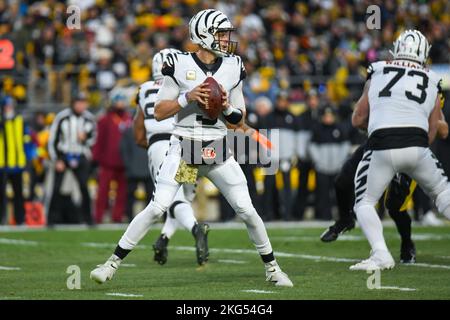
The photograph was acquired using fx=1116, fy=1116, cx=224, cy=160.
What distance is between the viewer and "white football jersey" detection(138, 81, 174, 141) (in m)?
11.0

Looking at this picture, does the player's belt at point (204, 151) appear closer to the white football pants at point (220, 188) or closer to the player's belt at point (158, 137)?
the white football pants at point (220, 188)

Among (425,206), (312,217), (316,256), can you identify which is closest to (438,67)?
(312,217)

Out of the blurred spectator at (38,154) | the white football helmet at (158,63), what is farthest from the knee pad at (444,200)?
the blurred spectator at (38,154)

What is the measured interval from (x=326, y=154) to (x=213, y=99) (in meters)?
9.90

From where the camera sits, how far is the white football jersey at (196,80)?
8.59 meters

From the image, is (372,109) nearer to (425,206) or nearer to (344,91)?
(425,206)

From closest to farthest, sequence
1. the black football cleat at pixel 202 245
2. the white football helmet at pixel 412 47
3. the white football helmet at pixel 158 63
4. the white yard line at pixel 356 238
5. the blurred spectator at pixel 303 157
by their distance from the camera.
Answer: the white football helmet at pixel 412 47 < the black football cleat at pixel 202 245 < the white football helmet at pixel 158 63 < the white yard line at pixel 356 238 < the blurred spectator at pixel 303 157

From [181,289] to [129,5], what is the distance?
18.5m

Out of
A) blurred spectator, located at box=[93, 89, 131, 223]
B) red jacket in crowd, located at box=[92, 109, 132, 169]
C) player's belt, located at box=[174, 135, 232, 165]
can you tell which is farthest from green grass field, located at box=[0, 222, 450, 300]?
red jacket in crowd, located at box=[92, 109, 132, 169]

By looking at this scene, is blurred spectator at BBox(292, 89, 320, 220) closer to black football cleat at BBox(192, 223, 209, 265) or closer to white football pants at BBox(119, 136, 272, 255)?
black football cleat at BBox(192, 223, 209, 265)

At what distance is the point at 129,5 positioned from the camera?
26297mm

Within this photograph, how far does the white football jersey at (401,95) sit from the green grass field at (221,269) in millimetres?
1287

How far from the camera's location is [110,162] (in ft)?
58.5

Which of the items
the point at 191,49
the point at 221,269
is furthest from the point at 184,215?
the point at 191,49
